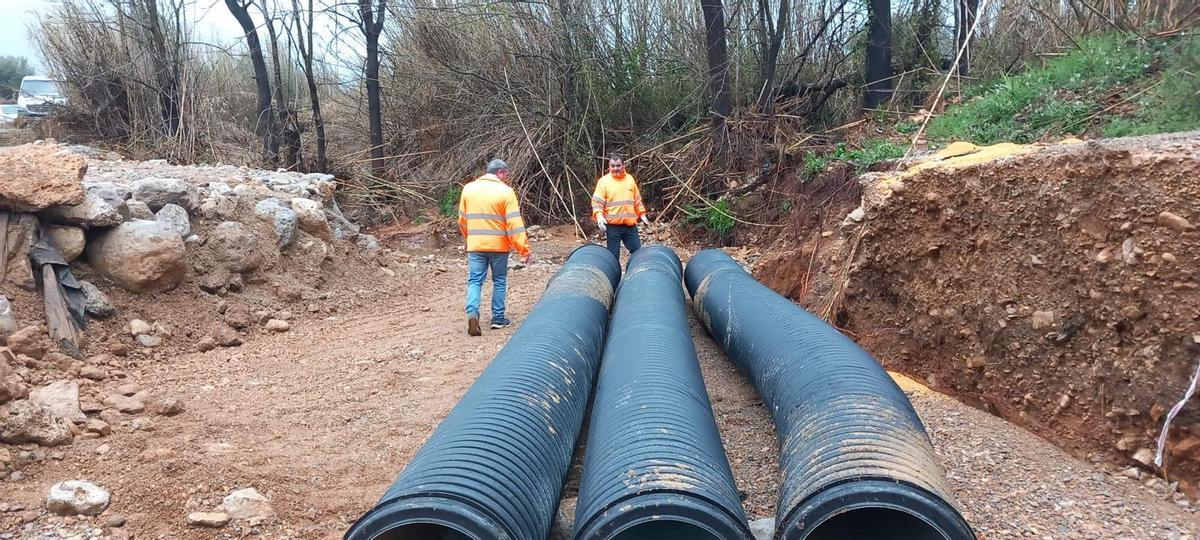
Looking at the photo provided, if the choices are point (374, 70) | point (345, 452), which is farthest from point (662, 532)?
point (374, 70)

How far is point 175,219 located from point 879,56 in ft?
26.9

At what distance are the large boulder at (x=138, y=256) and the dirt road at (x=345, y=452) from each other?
73 cm

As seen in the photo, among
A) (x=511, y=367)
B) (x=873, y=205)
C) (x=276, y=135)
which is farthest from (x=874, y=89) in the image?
(x=276, y=135)

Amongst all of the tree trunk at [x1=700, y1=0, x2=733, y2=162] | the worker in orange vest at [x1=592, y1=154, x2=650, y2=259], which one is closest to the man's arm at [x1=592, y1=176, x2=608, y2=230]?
the worker in orange vest at [x1=592, y1=154, x2=650, y2=259]

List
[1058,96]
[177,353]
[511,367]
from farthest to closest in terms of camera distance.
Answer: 1. [1058,96]
2. [177,353]
3. [511,367]

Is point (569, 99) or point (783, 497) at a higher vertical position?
point (569, 99)

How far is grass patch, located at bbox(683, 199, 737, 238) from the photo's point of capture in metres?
8.90

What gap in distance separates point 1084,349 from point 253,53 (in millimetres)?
11644

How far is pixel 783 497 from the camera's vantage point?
2.16 m

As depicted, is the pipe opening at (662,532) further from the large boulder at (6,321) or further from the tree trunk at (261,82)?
the tree trunk at (261,82)

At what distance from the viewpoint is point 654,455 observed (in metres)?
2.08

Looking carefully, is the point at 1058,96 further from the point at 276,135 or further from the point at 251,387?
the point at 276,135

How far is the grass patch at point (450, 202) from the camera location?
1052cm

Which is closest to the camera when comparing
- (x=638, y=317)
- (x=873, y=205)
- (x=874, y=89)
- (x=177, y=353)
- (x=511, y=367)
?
(x=511, y=367)
